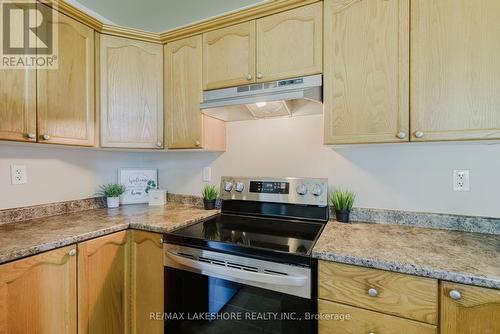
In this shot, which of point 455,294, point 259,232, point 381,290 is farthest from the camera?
point 259,232

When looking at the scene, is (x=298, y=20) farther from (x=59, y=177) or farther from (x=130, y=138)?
(x=59, y=177)

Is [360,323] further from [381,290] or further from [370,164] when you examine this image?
[370,164]

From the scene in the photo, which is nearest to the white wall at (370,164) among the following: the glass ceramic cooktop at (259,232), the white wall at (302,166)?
the white wall at (302,166)

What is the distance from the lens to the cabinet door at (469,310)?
0.77 m

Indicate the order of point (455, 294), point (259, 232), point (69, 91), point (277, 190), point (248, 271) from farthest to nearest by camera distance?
point (277, 190), point (69, 91), point (259, 232), point (248, 271), point (455, 294)

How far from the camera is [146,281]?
1.36 meters

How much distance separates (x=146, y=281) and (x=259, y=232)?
0.69m

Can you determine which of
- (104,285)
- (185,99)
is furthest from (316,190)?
(104,285)

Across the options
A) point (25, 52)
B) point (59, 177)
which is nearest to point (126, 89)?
point (25, 52)

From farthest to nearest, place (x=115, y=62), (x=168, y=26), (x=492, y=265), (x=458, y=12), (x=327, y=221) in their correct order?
(x=168, y=26) < (x=115, y=62) < (x=327, y=221) < (x=458, y=12) < (x=492, y=265)

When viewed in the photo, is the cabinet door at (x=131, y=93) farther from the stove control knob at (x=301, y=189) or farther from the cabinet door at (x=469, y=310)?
the cabinet door at (x=469, y=310)

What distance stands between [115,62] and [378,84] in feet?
5.30

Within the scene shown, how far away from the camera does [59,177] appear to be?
5.52ft

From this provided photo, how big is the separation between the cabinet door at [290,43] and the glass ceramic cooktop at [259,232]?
865mm
